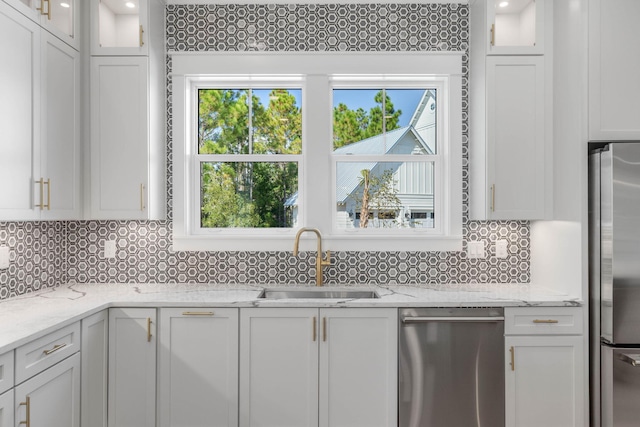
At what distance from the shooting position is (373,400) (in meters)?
2.38

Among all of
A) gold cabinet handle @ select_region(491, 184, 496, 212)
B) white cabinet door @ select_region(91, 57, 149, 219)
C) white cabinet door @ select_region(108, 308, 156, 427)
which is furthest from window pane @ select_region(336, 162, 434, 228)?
white cabinet door @ select_region(108, 308, 156, 427)

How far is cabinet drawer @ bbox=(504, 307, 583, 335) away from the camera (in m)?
2.39

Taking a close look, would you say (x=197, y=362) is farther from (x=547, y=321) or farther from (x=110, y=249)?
(x=547, y=321)

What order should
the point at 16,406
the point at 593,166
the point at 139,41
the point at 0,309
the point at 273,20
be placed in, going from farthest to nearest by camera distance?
the point at 273,20 < the point at 139,41 < the point at 593,166 < the point at 0,309 < the point at 16,406

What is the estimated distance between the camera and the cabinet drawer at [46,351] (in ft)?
5.60

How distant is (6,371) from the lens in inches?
63.6

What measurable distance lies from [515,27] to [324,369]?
2502 mm

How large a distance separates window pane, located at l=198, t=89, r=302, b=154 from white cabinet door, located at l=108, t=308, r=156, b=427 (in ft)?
4.07

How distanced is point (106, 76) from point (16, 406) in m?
1.88

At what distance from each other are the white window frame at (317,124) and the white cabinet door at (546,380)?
804 mm

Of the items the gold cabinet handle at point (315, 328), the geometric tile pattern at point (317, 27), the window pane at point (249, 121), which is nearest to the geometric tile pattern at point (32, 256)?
the window pane at point (249, 121)

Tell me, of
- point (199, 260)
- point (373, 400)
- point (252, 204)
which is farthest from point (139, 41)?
point (373, 400)

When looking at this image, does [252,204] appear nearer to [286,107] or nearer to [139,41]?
[286,107]

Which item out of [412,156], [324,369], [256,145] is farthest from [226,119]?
[324,369]
